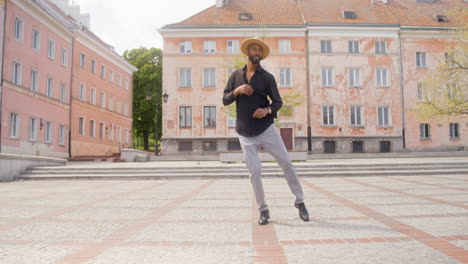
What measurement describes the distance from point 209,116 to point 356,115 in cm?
1270

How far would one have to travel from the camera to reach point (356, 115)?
106 feet

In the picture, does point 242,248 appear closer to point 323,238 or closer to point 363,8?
point 323,238

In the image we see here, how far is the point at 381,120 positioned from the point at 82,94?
25.9 meters

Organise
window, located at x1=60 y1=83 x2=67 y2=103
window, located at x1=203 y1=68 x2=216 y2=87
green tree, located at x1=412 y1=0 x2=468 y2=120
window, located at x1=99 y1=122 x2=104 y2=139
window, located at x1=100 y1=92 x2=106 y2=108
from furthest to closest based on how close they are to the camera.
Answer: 1. window, located at x1=100 y1=92 x2=106 y2=108
2. window, located at x1=99 y1=122 x2=104 y2=139
3. window, located at x1=203 y1=68 x2=216 y2=87
4. window, located at x1=60 y1=83 x2=67 y2=103
5. green tree, located at x1=412 y1=0 x2=468 y2=120

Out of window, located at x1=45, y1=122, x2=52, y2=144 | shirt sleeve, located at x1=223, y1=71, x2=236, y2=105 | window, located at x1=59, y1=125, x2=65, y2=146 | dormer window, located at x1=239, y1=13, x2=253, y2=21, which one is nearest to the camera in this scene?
shirt sleeve, located at x1=223, y1=71, x2=236, y2=105

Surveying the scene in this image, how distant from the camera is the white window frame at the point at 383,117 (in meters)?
32.3

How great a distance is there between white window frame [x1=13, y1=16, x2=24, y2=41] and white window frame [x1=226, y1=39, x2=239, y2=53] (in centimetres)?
1555

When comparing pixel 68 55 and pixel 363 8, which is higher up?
pixel 363 8

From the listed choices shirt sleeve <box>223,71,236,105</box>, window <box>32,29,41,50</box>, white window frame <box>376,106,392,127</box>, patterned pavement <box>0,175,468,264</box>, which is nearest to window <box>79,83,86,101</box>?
window <box>32,29,41,50</box>

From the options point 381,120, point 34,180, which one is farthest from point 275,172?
point 381,120

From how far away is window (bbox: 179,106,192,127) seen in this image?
32.1 m

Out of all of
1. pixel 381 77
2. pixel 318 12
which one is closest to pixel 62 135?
pixel 318 12

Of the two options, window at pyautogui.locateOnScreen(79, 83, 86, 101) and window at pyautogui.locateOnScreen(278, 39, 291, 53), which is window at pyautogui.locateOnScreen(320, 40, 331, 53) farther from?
window at pyautogui.locateOnScreen(79, 83, 86, 101)

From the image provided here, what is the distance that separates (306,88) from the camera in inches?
1282
